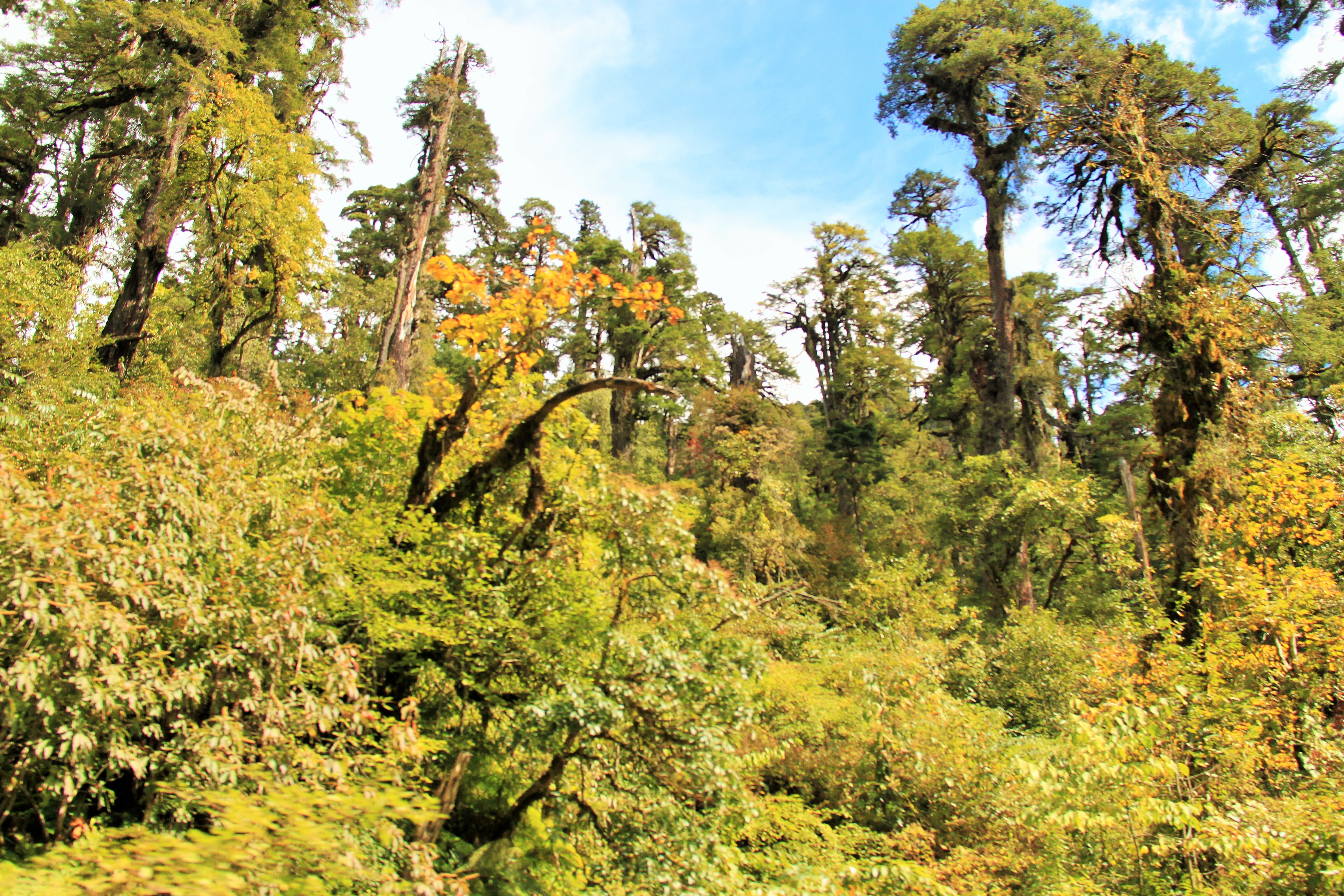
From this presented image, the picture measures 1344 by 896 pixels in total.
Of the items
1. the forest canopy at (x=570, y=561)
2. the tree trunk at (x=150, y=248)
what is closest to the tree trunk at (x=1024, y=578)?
the forest canopy at (x=570, y=561)

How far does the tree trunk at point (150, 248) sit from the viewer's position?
12.2m

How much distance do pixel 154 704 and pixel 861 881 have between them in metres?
5.39

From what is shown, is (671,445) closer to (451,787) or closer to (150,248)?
(150,248)

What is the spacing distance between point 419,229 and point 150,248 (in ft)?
15.4

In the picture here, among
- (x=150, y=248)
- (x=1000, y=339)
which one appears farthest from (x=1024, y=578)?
(x=150, y=248)

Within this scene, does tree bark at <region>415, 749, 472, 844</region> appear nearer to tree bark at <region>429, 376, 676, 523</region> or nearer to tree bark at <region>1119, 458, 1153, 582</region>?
tree bark at <region>429, 376, 676, 523</region>

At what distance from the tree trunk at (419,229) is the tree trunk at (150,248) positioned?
4.02 metres

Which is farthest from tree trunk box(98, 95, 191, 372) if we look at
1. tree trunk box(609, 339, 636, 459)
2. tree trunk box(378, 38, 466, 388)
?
tree trunk box(609, 339, 636, 459)

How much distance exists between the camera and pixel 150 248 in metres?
12.7

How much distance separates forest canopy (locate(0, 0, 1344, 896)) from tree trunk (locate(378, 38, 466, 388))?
100 mm

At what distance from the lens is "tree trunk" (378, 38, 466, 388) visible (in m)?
12.3

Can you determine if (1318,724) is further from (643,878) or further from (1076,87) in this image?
(1076,87)

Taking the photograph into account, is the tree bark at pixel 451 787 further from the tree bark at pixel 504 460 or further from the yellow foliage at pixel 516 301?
the yellow foliage at pixel 516 301

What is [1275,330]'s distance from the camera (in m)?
11.2
